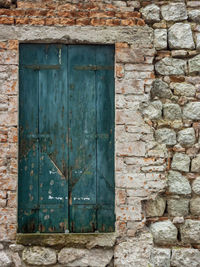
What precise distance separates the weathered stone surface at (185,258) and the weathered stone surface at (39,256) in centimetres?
122

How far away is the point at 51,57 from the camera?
342 cm

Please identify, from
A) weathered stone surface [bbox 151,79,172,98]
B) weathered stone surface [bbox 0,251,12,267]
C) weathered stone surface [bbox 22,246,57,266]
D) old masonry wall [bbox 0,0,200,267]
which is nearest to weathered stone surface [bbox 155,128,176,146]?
old masonry wall [bbox 0,0,200,267]

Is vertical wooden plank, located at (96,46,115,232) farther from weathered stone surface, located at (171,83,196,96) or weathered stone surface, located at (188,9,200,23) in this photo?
weathered stone surface, located at (188,9,200,23)

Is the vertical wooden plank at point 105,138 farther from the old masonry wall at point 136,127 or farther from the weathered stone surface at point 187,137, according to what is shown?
the weathered stone surface at point 187,137

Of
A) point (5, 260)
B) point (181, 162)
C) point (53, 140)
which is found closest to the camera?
point (5, 260)

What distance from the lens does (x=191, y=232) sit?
320 cm

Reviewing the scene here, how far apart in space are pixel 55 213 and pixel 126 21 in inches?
86.9

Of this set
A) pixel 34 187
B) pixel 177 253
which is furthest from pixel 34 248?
pixel 177 253

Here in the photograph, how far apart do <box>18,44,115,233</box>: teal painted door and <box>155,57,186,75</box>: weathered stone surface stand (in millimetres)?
541

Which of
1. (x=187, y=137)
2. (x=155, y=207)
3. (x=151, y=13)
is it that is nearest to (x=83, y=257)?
(x=155, y=207)

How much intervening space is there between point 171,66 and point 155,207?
1504 millimetres

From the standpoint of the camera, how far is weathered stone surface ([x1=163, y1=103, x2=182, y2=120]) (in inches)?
130

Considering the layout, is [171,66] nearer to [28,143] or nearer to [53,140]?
[53,140]

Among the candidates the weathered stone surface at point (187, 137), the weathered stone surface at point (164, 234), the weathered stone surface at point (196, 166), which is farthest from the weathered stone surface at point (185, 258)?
the weathered stone surface at point (187, 137)
